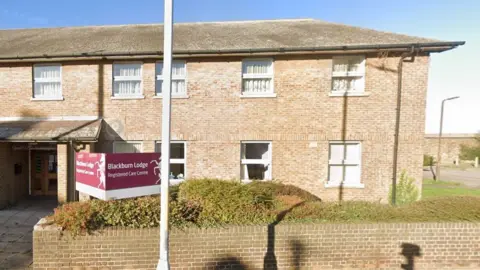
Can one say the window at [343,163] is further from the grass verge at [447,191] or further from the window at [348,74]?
the grass verge at [447,191]

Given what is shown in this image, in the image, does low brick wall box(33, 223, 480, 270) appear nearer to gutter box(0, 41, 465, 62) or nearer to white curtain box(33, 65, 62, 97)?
gutter box(0, 41, 465, 62)

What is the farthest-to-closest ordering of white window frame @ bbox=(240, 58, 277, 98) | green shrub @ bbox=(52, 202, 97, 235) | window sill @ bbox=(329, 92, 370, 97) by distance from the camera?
white window frame @ bbox=(240, 58, 277, 98), window sill @ bbox=(329, 92, 370, 97), green shrub @ bbox=(52, 202, 97, 235)

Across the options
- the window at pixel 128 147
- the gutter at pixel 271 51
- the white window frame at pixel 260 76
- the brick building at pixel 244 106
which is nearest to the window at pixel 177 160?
the brick building at pixel 244 106

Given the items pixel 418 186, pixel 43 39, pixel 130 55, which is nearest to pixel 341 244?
pixel 418 186

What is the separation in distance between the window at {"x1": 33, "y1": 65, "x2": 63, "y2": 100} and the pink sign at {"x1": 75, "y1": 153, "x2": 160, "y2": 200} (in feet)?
19.9

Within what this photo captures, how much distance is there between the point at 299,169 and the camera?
8.58 m

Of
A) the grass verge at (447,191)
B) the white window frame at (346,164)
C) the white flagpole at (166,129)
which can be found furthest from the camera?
the grass verge at (447,191)

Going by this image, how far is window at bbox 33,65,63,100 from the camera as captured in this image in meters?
9.08

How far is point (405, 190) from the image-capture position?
8.38 m

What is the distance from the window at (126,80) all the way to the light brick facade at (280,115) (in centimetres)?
24

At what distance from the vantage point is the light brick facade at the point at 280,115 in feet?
27.6

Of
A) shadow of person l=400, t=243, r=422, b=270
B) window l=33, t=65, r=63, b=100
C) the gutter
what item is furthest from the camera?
window l=33, t=65, r=63, b=100

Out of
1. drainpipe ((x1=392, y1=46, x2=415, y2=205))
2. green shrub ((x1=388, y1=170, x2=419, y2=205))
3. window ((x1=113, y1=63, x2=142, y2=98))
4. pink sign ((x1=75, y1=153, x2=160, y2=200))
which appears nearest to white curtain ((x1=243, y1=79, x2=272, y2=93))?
window ((x1=113, y1=63, x2=142, y2=98))

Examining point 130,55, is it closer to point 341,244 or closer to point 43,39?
point 43,39
